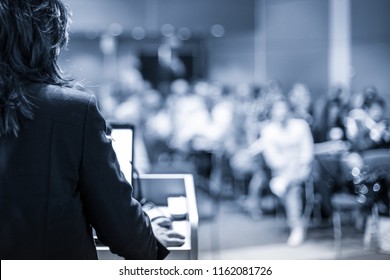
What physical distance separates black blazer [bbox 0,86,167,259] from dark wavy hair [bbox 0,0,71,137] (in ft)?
0.11

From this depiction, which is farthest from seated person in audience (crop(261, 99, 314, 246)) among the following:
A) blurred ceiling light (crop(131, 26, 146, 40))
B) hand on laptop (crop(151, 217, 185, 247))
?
blurred ceiling light (crop(131, 26, 146, 40))

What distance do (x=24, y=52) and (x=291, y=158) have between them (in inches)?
153

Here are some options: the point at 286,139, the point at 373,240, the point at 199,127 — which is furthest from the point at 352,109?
the point at 199,127

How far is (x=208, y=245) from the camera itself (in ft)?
14.8

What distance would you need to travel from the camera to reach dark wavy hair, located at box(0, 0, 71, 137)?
1161mm

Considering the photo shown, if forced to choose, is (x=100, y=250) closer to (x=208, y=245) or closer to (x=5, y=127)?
(x=5, y=127)

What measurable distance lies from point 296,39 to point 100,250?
23.9 ft

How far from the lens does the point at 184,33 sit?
9992mm

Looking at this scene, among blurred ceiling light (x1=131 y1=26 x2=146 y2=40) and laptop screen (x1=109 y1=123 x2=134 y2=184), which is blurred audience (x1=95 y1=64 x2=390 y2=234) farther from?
blurred ceiling light (x1=131 y1=26 x2=146 y2=40)

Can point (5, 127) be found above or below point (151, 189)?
above

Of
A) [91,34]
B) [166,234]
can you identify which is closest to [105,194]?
[166,234]

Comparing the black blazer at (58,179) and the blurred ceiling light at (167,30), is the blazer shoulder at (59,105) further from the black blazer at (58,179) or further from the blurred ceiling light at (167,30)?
the blurred ceiling light at (167,30)

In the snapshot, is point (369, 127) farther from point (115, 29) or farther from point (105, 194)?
point (115, 29)
